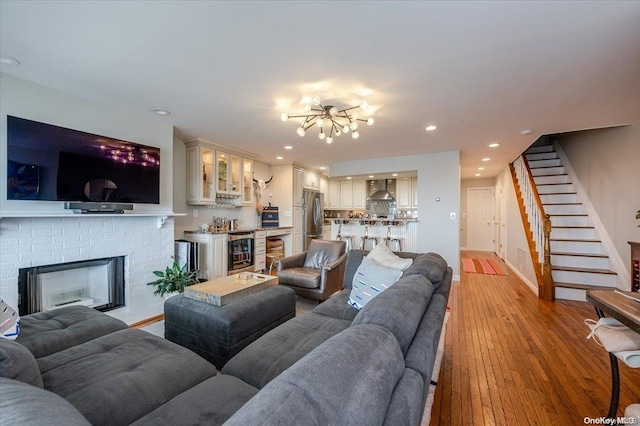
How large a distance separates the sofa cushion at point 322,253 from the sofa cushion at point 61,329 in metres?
2.33

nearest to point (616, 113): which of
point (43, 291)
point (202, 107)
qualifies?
point (202, 107)

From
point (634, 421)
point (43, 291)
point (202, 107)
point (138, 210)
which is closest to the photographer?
point (634, 421)

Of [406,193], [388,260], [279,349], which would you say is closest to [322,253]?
[388,260]

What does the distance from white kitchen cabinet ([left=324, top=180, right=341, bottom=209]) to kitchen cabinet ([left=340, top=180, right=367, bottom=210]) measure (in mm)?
95

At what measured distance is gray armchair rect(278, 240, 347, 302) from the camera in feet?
11.3

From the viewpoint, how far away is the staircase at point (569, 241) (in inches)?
155

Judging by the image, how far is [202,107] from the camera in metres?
3.09

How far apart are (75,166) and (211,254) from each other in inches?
81.9

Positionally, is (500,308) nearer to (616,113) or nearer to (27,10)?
(616,113)

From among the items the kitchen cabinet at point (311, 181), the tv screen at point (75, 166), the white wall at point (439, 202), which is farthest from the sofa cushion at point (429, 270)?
the kitchen cabinet at point (311, 181)

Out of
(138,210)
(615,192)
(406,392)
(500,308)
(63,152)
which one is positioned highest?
(63,152)

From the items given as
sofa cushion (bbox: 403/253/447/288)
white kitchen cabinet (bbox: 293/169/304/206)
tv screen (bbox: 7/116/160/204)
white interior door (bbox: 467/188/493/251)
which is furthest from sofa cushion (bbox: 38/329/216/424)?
white interior door (bbox: 467/188/493/251)

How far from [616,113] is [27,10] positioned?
5.41 metres

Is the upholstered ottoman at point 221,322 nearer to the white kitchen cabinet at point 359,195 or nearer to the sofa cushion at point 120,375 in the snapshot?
the sofa cushion at point 120,375
